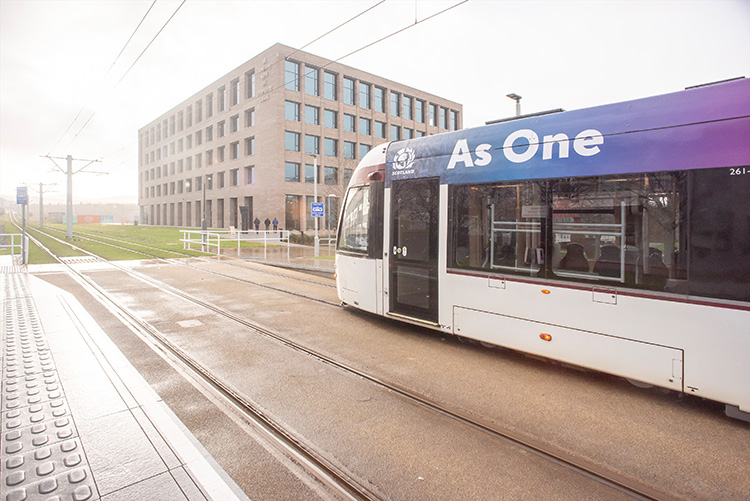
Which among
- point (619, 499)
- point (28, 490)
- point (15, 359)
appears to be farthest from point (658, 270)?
point (15, 359)

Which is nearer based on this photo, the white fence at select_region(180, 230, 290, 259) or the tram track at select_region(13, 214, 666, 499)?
the tram track at select_region(13, 214, 666, 499)

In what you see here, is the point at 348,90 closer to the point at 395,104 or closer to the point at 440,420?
the point at 395,104

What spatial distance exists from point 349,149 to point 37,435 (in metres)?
43.9

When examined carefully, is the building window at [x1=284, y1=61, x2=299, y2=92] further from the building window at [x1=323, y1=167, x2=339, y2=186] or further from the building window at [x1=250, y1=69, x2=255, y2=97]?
the building window at [x1=323, y1=167, x2=339, y2=186]

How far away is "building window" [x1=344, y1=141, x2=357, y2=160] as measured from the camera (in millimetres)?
44938

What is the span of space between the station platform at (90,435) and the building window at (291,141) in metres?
36.4

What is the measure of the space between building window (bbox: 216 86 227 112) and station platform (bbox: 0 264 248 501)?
47.5m

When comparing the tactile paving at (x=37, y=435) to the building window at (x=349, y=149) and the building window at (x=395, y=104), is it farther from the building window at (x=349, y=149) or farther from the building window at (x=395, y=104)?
the building window at (x=395, y=104)

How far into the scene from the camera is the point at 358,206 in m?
7.61

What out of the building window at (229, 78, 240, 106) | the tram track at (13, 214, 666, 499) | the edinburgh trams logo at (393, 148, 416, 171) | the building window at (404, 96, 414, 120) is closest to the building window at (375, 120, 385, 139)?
the building window at (404, 96, 414, 120)

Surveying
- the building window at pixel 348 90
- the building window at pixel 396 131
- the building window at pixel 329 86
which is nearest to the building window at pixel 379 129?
the building window at pixel 396 131

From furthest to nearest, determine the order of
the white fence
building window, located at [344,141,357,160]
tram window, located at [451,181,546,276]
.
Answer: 1. building window, located at [344,141,357,160]
2. the white fence
3. tram window, located at [451,181,546,276]

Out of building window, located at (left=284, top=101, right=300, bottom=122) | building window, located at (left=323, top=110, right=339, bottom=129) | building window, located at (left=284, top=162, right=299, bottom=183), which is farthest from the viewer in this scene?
building window, located at (left=323, top=110, right=339, bottom=129)

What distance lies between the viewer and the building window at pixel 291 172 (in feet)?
Result: 132
